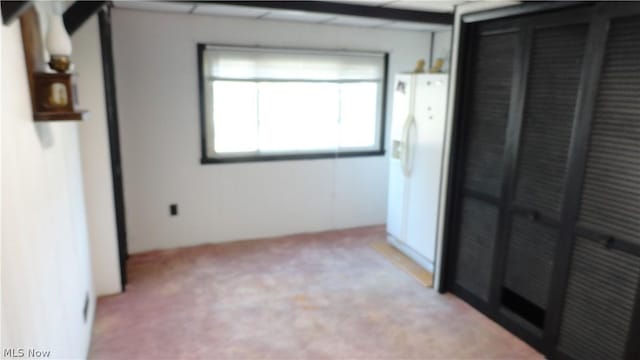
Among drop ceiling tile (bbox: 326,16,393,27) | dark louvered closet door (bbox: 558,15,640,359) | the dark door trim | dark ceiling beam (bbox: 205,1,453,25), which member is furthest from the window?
dark louvered closet door (bbox: 558,15,640,359)

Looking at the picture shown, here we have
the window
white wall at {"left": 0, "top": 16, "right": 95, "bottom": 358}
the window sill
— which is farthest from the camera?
the window sill

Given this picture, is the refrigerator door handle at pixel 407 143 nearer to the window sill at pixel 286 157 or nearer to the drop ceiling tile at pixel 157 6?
the window sill at pixel 286 157

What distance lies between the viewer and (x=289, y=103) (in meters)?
4.41

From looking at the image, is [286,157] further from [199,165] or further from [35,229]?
[35,229]

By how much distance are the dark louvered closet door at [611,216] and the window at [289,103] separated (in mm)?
2669

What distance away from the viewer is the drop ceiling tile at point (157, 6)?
3391mm

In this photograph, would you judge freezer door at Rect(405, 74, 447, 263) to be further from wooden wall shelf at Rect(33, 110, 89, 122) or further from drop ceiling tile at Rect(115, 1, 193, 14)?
wooden wall shelf at Rect(33, 110, 89, 122)

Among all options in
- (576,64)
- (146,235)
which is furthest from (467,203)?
(146,235)

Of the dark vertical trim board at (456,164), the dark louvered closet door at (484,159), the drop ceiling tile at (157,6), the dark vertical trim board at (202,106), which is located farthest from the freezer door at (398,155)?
the drop ceiling tile at (157,6)

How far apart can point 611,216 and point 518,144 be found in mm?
668

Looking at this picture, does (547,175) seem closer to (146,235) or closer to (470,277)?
(470,277)

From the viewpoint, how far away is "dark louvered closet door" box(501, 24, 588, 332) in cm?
239

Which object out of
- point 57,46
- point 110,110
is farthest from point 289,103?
point 57,46

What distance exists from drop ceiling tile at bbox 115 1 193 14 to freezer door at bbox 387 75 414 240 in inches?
73.8
